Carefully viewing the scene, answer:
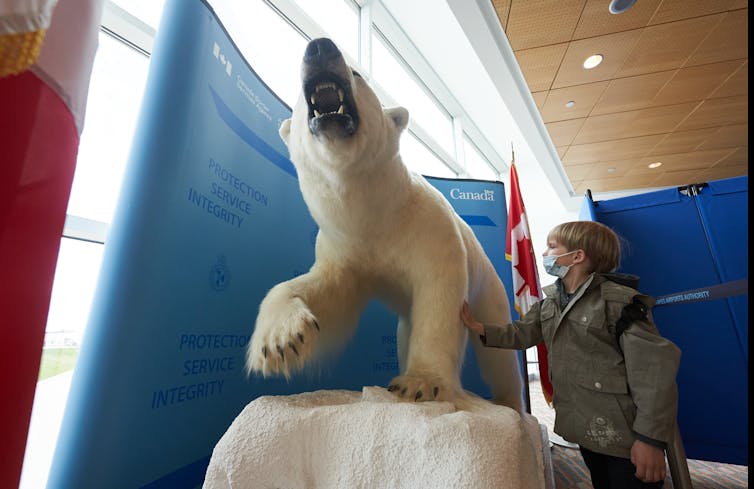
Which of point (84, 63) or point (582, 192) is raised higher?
point (582, 192)

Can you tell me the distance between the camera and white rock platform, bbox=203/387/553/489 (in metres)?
0.70

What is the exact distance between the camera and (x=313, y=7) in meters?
3.71

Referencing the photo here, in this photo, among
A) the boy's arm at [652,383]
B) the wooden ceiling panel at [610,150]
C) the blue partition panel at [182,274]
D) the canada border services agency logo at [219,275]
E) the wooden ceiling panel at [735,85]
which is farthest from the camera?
the wooden ceiling panel at [610,150]

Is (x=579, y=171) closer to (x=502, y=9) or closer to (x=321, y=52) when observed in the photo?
(x=502, y=9)

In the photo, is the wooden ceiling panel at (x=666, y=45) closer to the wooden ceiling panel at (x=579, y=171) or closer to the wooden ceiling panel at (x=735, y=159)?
the wooden ceiling panel at (x=579, y=171)

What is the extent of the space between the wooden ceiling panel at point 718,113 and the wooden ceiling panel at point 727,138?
140mm

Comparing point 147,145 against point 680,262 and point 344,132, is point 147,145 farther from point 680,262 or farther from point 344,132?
point 680,262

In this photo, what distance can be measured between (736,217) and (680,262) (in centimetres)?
44

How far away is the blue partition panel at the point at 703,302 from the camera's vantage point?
2410 mm

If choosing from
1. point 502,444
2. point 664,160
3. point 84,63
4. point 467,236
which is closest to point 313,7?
point 467,236

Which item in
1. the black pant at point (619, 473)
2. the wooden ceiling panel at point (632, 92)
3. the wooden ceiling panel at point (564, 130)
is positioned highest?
the wooden ceiling panel at point (632, 92)

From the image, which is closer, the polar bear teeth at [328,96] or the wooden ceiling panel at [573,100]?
the polar bear teeth at [328,96]

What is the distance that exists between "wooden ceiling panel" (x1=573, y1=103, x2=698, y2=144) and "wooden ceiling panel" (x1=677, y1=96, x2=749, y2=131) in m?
0.15

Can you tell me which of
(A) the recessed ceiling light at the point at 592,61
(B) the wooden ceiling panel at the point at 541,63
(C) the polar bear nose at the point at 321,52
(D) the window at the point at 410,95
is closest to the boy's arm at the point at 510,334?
(C) the polar bear nose at the point at 321,52
